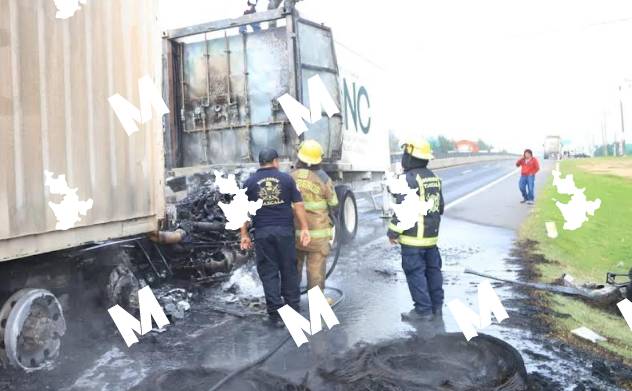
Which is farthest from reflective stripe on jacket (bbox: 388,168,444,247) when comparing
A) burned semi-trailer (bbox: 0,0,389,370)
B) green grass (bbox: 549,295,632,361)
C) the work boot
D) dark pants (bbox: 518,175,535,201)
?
dark pants (bbox: 518,175,535,201)

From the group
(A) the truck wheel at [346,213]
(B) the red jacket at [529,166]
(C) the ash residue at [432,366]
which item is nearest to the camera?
(C) the ash residue at [432,366]

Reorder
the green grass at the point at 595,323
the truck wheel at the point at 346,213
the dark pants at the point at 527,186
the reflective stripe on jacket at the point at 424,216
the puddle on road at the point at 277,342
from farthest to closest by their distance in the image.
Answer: the dark pants at the point at 527,186 < the truck wheel at the point at 346,213 < the reflective stripe on jacket at the point at 424,216 < the green grass at the point at 595,323 < the puddle on road at the point at 277,342

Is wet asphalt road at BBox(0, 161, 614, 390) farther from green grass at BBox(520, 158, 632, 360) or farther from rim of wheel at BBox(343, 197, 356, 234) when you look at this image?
rim of wheel at BBox(343, 197, 356, 234)

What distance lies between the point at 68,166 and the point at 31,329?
1.22 m

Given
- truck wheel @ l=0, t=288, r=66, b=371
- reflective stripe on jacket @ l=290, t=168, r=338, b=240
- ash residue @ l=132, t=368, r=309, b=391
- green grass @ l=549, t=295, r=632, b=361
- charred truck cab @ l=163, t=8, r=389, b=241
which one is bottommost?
green grass @ l=549, t=295, r=632, b=361

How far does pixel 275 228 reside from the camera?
538 centimetres

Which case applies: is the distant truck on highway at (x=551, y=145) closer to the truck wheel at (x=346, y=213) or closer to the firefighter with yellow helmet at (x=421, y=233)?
the truck wheel at (x=346, y=213)

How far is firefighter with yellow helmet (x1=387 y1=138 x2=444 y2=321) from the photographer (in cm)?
520

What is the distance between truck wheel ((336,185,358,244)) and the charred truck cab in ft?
0.10

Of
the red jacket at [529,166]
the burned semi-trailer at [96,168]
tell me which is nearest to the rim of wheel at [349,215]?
the burned semi-trailer at [96,168]

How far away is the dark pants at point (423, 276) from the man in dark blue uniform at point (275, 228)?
101 centimetres

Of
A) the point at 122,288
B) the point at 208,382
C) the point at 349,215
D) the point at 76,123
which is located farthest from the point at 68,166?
the point at 349,215

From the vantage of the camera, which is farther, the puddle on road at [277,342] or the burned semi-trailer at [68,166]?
the puddle on road at [277,342]

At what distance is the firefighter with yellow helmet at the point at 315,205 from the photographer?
5.71 metres
